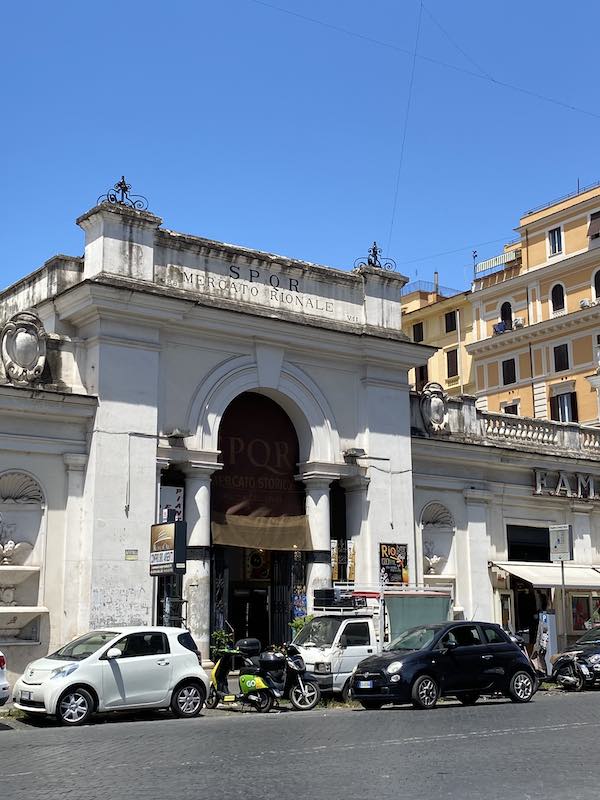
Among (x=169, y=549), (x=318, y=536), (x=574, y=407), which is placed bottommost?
(x=169, y=549)

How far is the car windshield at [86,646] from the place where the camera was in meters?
16.9

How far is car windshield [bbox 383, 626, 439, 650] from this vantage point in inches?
723

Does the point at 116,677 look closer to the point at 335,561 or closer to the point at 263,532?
the point at 263,532

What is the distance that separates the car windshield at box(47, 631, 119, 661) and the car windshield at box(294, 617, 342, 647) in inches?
187

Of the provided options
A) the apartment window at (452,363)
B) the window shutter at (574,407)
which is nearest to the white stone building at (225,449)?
the window shutter at (574,407)

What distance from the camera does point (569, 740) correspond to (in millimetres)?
13156

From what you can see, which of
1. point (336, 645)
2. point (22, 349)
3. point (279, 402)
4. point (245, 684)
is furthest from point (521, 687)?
point (22, 349)

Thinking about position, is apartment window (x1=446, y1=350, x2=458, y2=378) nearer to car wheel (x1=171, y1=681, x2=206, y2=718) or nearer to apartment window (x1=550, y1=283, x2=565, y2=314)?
apartment window (x1=550, y1=283, x2=565, y2=314)

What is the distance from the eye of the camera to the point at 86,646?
17.1 meters

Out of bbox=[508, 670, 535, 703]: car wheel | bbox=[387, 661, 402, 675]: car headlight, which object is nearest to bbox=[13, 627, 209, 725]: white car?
bbox=[387, 661, 402, 675]: car headlight

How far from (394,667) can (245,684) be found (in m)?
2.59

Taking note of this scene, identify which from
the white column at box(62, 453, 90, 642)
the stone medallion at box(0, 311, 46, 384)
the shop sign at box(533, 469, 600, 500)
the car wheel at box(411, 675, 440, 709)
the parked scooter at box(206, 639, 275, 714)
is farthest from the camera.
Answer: the shop sign at box(533, 469, 600, 500)

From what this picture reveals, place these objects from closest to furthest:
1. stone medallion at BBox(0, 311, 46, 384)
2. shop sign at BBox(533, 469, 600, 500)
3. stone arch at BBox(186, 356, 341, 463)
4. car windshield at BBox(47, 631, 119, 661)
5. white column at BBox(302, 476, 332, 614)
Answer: car windshield at BBox(47, 631, 119, 661) < stone medallion at BBox(0, 311, 46, 384) < stone arch at BBox(186, 356, 341, 463) < white column at BBox(302, 476, 332, 614) < shop sign at BBox(533, 469, 600, 500)

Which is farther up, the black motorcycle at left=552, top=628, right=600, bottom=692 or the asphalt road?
the black motorcycle at left=552, top=628, right=600, bottom=692
